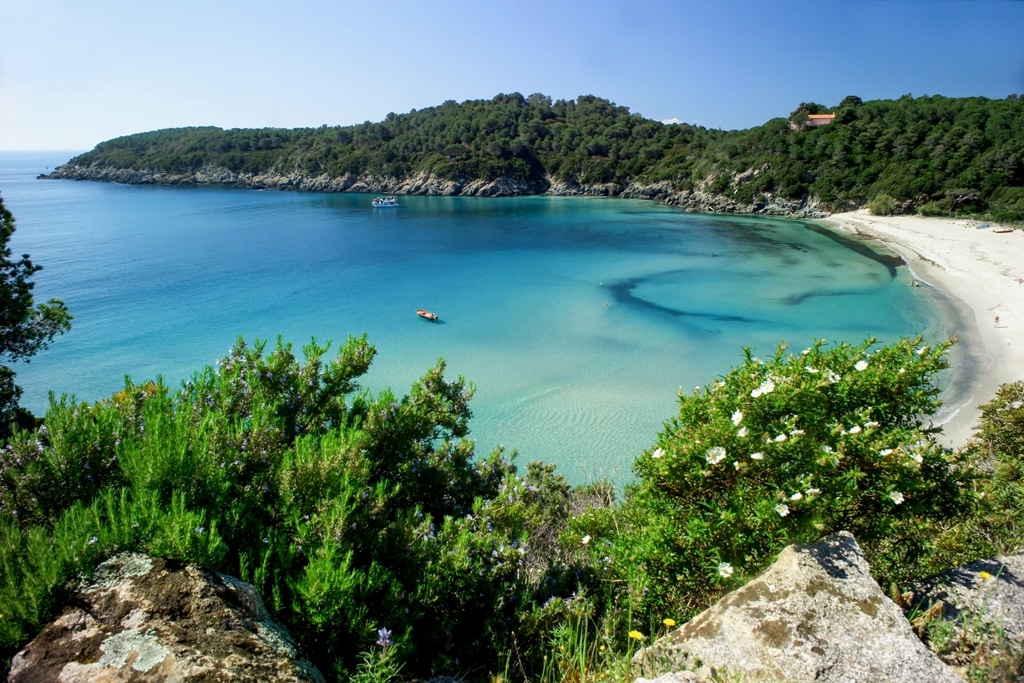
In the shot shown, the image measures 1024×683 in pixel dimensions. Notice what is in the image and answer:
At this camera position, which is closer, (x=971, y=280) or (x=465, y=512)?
(x=465, y=512)

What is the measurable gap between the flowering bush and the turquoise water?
981cm

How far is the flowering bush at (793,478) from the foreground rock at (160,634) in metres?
2.63

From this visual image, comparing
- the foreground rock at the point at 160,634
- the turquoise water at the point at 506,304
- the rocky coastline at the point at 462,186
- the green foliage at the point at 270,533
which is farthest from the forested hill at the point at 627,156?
the foreground rock at the point at 160,634

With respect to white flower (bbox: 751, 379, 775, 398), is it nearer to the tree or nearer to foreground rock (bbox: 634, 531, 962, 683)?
foreground rock (bbox: 634, 531, 962, 683)

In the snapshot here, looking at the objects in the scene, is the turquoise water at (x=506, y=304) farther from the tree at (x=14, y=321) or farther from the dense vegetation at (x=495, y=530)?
the dense vegetation at (x=495, y=530)

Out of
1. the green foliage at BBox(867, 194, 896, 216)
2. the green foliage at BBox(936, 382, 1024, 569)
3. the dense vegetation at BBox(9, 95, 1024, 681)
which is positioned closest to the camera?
the dense vegetation at BBox(9, 95, 1024, 681)

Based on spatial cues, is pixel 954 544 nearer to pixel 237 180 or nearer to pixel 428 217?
pixel 428 217

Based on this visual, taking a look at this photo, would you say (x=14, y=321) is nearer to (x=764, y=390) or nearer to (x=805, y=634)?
(x=764, y=390)

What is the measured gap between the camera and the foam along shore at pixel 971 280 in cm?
1762


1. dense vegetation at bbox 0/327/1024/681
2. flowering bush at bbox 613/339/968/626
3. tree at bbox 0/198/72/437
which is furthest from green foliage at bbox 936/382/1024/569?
tree at bbox 0/198/72/437

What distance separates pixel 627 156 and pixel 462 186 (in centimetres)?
3324

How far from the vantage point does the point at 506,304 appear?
104ft

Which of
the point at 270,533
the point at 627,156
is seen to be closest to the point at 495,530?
the point at 270,533

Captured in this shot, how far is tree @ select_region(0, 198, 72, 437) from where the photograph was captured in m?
11.7
